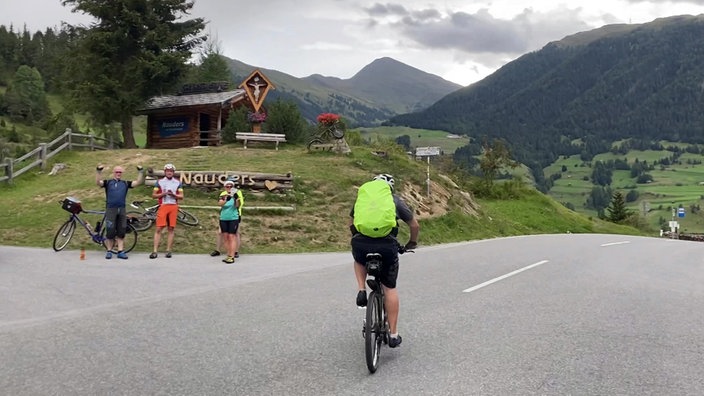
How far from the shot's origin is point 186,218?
15984mm

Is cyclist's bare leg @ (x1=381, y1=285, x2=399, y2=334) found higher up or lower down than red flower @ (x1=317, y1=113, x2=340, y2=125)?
lower down

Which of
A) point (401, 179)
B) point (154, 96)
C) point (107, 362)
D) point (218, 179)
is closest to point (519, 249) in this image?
point (401, 179)

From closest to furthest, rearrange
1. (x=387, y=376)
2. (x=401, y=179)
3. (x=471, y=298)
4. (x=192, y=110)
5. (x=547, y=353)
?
(x=387, y=376) → (x=547, y=353) → (x=471, y=298) → (x=401, y=179) → (x=192, y=110)

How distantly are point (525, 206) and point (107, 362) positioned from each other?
135ft

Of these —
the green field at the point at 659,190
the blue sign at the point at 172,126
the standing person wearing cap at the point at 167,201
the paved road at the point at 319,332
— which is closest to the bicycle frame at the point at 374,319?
the paved road at the point at 319,332

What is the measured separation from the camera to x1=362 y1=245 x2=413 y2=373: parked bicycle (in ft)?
17.8

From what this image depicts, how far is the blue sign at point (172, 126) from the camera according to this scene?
34312 millimetres

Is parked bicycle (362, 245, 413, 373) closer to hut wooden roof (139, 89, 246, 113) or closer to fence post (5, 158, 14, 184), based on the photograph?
fence post (5, 158, 14, 184)

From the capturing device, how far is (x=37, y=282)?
32.6 feet

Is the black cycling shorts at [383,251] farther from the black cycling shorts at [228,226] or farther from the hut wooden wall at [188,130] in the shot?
the hut wooden wall at [188,130]

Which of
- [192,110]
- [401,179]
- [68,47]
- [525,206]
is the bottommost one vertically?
[525,206]

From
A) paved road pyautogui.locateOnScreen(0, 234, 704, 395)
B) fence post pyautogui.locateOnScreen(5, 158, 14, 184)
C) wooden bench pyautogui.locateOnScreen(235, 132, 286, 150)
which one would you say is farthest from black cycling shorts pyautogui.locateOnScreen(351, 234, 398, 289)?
wooden bench pyautogui.locateOnScreen(235, 132, 286, 150)

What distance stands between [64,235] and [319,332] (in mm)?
9297

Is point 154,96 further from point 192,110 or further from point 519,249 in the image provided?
point 519,249
